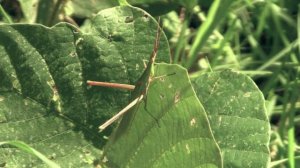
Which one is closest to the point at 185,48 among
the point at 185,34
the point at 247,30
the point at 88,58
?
the point at 185,34

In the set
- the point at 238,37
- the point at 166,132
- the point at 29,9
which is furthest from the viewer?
the point at 238,37

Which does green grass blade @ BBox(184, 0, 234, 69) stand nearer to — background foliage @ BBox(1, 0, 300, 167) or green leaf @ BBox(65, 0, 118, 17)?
background foliage @ BBox(1, 0, 300, 167)

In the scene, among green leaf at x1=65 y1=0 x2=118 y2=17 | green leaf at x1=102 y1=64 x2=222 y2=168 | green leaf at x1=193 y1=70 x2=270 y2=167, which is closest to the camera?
green leaf at x1=102 y1=64 x2=222 y2=168

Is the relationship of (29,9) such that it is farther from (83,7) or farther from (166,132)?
(166,132)

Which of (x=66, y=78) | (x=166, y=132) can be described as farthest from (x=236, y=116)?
(x=66, y=78)

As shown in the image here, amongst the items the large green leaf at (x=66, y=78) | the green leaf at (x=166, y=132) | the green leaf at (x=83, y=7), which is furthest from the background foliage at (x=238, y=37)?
the green leaf at (x=166, y=132)

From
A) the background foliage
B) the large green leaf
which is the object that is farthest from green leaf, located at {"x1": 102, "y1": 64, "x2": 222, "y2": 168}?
the background foliage
